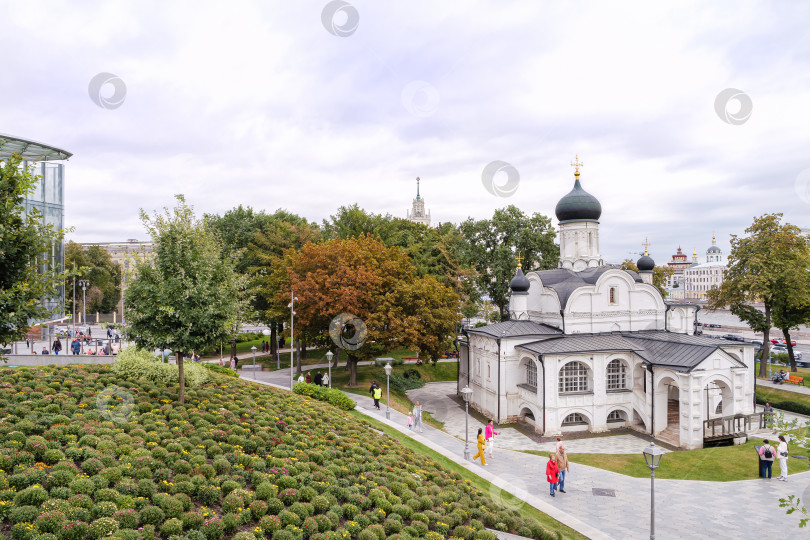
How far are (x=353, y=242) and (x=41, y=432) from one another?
24018 millimetres

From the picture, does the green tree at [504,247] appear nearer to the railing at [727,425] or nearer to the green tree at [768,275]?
the green tree at [768,275]

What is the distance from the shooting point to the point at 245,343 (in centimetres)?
5522

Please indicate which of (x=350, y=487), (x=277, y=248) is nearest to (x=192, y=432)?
(x=350, y=487)

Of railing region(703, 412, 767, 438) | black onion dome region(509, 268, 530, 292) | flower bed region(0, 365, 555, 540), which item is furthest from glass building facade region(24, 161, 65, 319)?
railing region(703, 412, 767, 438)

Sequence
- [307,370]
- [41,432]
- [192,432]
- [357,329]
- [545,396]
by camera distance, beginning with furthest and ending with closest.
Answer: [307,370], [357,329], [545,396], [192,432], [41,432]

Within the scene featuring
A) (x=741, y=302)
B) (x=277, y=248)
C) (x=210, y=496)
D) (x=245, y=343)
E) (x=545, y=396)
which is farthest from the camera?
(x=245, y=343)

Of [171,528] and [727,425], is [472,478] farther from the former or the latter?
[727,425]

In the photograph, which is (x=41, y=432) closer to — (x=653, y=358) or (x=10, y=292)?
(x=10, y=292)

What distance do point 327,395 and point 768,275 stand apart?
34812 mm

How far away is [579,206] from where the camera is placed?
3559 cm

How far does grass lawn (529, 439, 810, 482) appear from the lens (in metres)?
20.6

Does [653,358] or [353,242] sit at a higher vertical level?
[353,242]

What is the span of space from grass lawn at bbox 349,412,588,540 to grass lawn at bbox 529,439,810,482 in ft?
20.1

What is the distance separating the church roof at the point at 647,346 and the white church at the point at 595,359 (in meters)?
0.06
